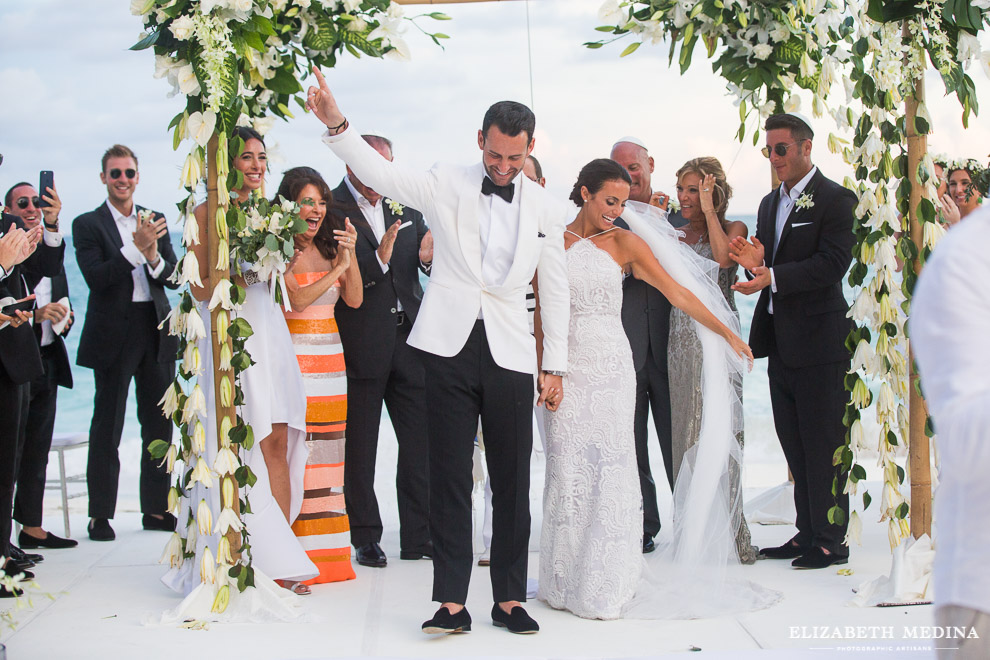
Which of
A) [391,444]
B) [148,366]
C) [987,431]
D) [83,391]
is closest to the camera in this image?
[987,431]

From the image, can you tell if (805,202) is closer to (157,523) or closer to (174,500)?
(174,500)

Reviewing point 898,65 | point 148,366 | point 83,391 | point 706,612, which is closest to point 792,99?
point 898,65

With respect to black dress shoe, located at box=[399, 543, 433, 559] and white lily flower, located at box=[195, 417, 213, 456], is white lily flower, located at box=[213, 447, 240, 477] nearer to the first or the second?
white lily flower, located at box=[195, 417, 213, 456]

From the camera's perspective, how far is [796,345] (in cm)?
518

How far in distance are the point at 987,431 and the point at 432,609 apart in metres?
3.46

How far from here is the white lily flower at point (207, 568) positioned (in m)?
4.22

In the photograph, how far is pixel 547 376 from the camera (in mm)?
4312

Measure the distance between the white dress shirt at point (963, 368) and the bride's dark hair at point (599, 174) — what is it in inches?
128

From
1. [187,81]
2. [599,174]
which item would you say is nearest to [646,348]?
[599,174]

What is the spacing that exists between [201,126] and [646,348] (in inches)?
98.7

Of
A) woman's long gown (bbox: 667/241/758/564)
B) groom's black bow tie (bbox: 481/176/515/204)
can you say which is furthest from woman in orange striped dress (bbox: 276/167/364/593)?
woman's long gown (bbox: 667/241/758/564)

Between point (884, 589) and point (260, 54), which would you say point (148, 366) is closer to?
point (260, 54)

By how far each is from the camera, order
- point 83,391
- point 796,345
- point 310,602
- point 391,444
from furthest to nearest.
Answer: point 83,391, point 391,444, point 796,345, point 310,602

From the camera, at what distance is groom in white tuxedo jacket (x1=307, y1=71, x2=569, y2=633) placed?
13.2 ft
